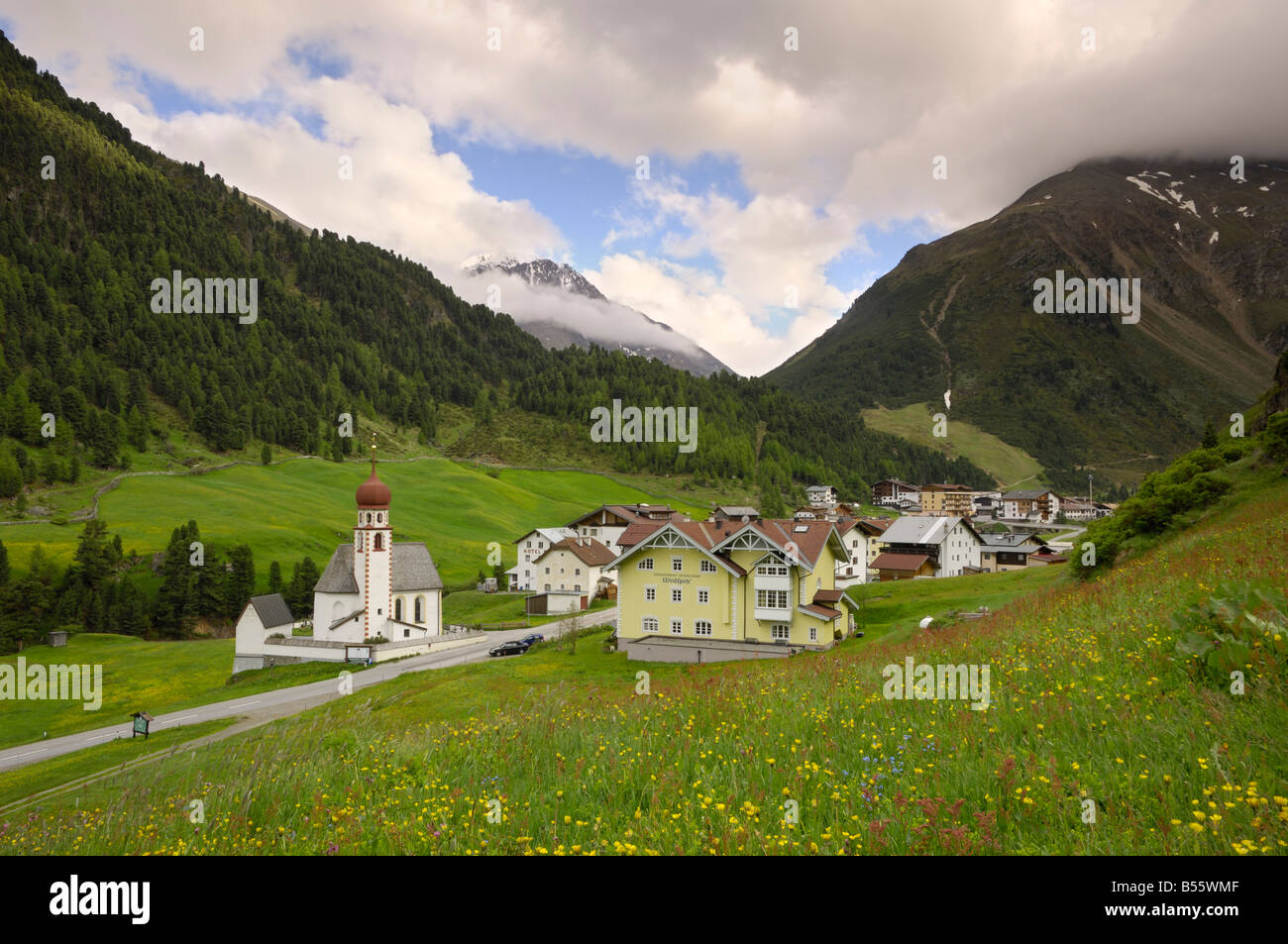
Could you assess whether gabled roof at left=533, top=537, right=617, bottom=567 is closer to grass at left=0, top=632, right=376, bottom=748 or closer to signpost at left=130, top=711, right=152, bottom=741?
grass at left=0, top=632, right=376, bottom=748

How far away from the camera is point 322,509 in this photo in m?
133

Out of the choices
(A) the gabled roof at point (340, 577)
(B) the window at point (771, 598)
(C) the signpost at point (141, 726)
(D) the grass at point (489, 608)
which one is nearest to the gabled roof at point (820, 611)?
(B) the window at point (771, 598)

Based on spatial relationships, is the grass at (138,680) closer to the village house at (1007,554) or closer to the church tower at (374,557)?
the church tower at (374,557)

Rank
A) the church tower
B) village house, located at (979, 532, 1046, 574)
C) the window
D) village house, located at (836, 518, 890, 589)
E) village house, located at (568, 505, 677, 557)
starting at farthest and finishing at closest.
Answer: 1. village house, located at (568, 505, 677, 557)
2. village house, located at (979, 532, 1046, 574)
3. village house, located at (836, 518, 890, 589)
4. the church tower
5. the window

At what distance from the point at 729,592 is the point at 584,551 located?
48.1 metres

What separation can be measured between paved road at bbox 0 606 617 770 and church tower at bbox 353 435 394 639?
20.9 feet

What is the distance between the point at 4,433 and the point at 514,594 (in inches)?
4632

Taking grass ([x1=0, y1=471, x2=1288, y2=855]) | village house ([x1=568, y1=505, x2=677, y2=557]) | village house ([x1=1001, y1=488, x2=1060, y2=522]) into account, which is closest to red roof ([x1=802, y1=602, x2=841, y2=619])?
grass ([x1=0, y1=471, x2=1288, y2=855])

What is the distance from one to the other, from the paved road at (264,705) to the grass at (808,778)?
35036 millimetres

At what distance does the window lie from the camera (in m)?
44.2

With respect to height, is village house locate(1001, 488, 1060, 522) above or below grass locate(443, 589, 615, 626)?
above

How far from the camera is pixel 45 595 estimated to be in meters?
84.6
